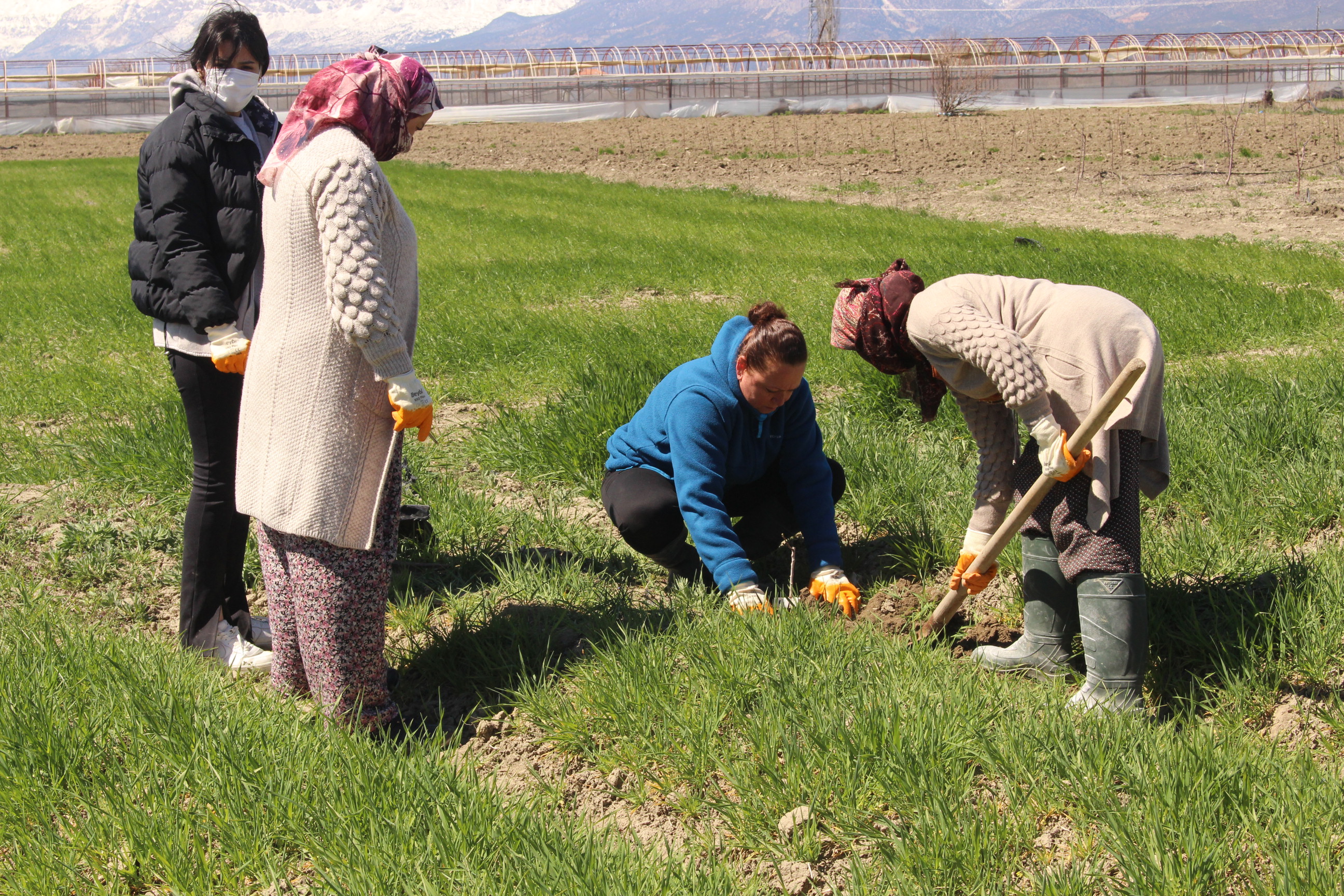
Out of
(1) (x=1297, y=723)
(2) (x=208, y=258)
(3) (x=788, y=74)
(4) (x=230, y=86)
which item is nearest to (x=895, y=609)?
(1) (x=1297, y=723)

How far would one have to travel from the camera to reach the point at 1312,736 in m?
2.62

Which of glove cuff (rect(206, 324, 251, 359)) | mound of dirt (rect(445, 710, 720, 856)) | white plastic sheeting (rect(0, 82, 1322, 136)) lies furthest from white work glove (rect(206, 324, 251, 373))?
white plastic sheeting (rect(0, 82, 1322, 136))

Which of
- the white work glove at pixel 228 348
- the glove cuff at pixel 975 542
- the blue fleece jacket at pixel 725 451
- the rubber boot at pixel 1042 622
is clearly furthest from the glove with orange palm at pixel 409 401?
the rubber boot at pixel 1042 622

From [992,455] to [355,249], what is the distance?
6.02 ft

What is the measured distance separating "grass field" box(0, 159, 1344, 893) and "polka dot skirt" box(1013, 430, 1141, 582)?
0.36 metres

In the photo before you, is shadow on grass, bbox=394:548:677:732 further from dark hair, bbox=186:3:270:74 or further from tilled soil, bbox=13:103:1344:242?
tilled soil, bbox=13:103:1344:242

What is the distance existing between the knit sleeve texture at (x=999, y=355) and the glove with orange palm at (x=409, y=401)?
1276mm

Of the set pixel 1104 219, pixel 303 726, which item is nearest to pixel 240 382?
pixel 303 726

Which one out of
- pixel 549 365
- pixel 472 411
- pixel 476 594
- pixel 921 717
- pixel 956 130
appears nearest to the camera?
pixel 921 717

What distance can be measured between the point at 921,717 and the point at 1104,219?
12.0m

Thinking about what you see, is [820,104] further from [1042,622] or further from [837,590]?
[1042,622]

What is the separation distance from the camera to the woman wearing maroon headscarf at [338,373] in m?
2.42

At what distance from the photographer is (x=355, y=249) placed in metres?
2.40

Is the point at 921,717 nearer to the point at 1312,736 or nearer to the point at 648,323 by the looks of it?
the point at 1312,736
